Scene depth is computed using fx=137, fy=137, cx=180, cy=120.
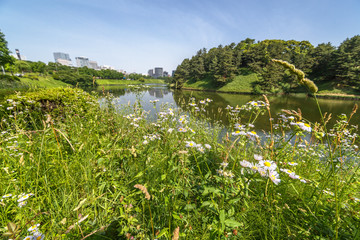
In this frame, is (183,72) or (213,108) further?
(183,72)

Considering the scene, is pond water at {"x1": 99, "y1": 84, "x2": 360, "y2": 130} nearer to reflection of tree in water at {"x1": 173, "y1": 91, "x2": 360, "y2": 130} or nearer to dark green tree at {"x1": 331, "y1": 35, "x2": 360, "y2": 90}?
reflection of tree in water at {"x1": 173, "y1": 91, "x2": 360, "y2": 130}

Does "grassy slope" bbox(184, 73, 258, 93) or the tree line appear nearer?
the tree line

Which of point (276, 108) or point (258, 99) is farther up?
point (258, 99)

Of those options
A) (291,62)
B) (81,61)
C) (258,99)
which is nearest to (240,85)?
(291,62)

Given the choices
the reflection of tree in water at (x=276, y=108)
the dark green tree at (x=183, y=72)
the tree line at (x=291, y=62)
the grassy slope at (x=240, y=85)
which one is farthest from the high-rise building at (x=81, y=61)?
the reflection of tree in water at (x=276, y=108)

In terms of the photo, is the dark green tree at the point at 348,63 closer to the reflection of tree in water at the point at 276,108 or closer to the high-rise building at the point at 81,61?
the reflection of tree in water at the point at 276,108

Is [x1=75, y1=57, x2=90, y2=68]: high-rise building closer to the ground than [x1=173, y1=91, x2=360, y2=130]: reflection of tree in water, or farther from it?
farther from it

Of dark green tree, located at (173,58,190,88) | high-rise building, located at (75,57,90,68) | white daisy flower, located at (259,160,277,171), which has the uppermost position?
high-rise building, located at (75,57,90,68)

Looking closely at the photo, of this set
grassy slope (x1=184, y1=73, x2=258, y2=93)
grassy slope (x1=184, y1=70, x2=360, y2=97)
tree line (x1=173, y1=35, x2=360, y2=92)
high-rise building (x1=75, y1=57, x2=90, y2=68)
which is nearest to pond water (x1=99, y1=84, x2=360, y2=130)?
grassy slope (x1=184, y1=70, x2=360, y2=97)

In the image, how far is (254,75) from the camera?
4006 cm

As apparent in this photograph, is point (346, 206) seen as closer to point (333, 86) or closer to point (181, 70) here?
point (333, 86)

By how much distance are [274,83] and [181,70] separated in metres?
34.4

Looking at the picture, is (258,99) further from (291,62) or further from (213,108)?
(291,62)

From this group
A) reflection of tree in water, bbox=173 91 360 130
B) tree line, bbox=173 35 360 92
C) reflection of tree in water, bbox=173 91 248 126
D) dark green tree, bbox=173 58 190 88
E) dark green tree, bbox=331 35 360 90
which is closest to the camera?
reflection of tree in water, bbox=173 91 248 126
